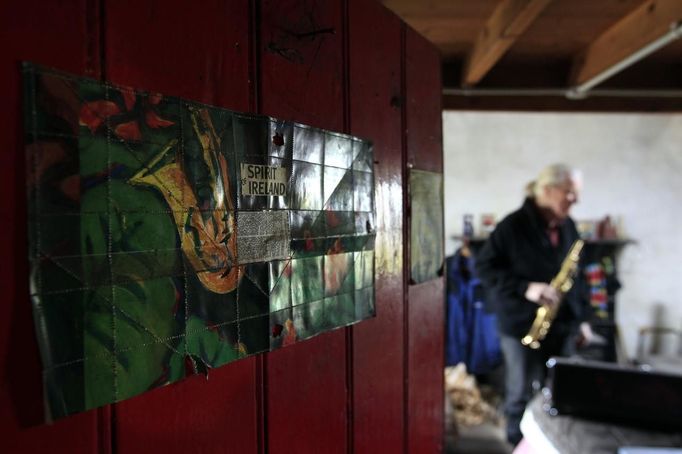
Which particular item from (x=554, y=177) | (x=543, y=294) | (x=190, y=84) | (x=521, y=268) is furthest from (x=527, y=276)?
(x=190, y=84)

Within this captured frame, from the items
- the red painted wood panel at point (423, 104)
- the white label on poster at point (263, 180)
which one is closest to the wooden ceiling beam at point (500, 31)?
the red painted wood panel at point (423, 104)

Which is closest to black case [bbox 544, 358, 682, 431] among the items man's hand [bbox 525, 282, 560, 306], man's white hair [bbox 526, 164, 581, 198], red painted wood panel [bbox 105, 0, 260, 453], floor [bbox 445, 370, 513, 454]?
man's hand [bbox 525, 282, 560, 306]

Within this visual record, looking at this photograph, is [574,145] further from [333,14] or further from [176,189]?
[176,189]

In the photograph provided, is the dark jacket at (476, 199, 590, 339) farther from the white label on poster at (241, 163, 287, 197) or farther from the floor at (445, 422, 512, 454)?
the white label on poster at (241, 163, 287, 197)

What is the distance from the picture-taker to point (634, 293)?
4.12m

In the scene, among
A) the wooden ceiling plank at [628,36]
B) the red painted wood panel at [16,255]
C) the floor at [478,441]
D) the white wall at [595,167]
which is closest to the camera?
the red painted wood panel at [16,255]

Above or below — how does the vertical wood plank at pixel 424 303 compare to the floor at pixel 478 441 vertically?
above

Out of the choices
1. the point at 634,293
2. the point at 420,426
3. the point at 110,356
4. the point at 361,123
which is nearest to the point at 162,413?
the point at 110,356

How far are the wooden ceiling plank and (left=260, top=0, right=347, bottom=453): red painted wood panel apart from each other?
1545mm

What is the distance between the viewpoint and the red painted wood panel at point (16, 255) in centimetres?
46

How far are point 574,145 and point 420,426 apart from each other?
3466mm

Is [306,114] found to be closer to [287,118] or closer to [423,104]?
[287,118]

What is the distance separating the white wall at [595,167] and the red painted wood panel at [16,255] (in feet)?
12.3

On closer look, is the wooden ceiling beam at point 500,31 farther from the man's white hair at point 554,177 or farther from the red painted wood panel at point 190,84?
the red painted wood panel at point 190,84
